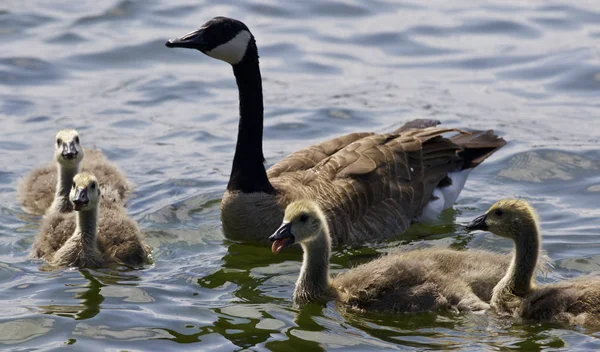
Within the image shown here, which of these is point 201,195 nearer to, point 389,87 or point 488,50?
point 389,87

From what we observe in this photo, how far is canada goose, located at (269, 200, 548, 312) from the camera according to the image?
9.48 meters

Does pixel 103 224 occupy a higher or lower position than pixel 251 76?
lower

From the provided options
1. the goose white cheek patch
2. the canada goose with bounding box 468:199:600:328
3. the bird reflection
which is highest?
the goose white cheek patch

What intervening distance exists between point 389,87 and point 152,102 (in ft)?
12.3

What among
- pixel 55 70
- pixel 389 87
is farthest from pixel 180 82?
pixel 389 87


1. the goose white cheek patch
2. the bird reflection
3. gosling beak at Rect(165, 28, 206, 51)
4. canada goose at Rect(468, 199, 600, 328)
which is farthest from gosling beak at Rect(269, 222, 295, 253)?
the goose white cheek patch

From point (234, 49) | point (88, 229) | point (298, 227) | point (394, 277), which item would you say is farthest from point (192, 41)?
point (394, 277)

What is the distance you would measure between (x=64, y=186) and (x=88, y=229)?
5.50ft

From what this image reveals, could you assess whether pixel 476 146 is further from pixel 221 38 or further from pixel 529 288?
pixel 529 288

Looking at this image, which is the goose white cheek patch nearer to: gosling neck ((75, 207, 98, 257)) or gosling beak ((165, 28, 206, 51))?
gosling beak ((165, 28, 206, 51))

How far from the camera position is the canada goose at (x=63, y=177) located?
12.3m

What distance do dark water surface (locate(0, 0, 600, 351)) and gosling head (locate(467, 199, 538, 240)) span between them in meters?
0.75

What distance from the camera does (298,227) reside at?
9766 millimetres

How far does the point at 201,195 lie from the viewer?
529 inches
